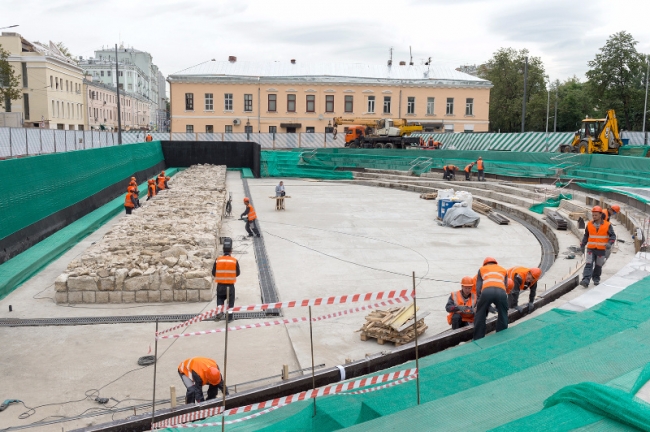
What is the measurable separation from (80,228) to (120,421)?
510 inches

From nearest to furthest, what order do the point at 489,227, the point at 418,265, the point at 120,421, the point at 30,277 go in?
1. the point at 120,421
2. the point at 30,277
3. the point at 418,265
4. the point at 489,227

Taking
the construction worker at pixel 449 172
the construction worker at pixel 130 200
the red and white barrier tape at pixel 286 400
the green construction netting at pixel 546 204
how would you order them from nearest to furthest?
the red and white barrier tape at pixel 286 400 < the construction worker at pixel 130 200 < the green construction netting at pixel 546 204 < the construction worker at pixel 449 172

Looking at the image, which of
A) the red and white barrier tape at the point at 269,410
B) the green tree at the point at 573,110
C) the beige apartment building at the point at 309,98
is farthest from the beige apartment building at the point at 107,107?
the red and white barrier tape at the point at 269,410

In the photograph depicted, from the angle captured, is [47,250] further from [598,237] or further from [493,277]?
[598,237]

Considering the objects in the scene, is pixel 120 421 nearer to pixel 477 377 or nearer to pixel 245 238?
pixel 477 377

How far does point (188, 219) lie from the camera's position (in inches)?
663

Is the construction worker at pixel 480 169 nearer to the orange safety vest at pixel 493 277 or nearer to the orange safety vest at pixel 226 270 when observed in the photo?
the orange safety vest at pixel 226 270

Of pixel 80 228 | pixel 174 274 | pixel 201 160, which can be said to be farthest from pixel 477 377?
pixel 201 160

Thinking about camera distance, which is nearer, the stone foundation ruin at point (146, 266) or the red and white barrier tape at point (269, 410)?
the red and white barrier tape at point (269, 410)

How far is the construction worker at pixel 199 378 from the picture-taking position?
20.3 ft

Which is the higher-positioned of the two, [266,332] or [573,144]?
[573,144]

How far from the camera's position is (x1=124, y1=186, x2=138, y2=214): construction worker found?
64.1 ft

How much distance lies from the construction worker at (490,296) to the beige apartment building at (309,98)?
48.1 m

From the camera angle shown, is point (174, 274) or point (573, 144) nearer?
point (174, 274)
